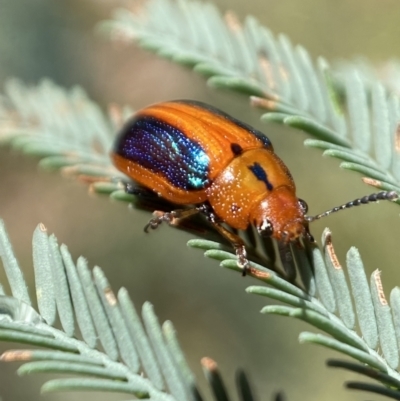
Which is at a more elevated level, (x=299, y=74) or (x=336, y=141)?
(x=299, y=74)

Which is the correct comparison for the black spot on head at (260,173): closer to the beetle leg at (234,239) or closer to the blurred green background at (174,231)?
the beetle leg at (234,239)

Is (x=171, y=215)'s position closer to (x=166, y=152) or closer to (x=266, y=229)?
(x=266, y=229)

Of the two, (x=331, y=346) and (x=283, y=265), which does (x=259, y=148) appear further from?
(x=331, y=346)

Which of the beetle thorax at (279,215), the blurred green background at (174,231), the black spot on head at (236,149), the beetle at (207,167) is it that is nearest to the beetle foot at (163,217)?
the beetle at (207,167)

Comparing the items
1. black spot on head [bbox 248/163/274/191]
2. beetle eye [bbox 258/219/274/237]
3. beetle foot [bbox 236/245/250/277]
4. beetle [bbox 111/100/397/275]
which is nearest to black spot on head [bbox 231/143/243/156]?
beetle [bbox 111/100/397/275]

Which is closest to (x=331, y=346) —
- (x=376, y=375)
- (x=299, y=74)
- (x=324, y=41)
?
(x=376, y=375)

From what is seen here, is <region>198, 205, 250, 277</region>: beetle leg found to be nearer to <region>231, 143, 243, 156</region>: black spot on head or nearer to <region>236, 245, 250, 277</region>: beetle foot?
<region>236, 245, 250, 277</region>: beetle foot
